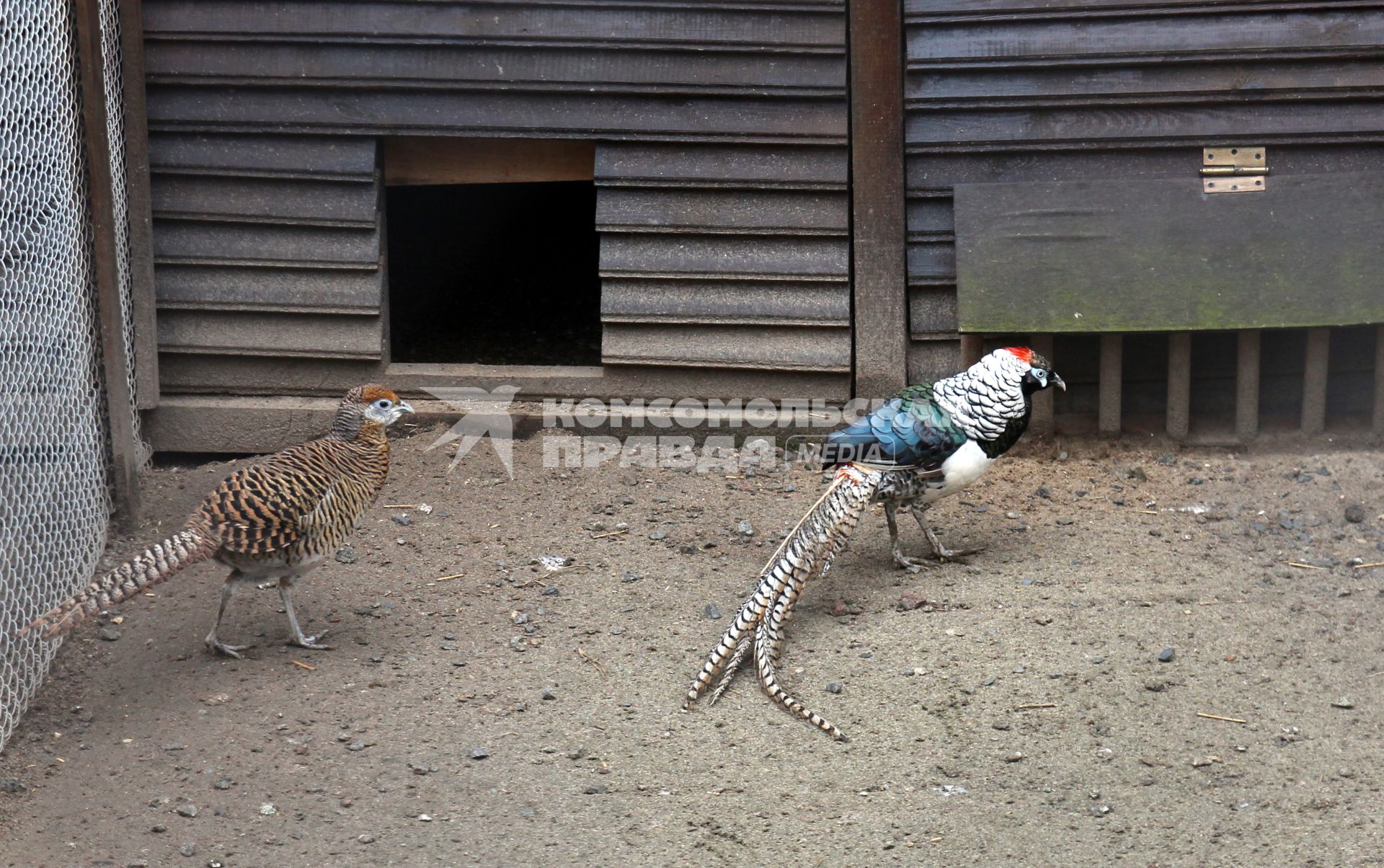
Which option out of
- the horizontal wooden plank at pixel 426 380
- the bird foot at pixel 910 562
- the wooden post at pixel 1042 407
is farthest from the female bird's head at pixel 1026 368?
the horizontal wooden plank at pixel 426 380

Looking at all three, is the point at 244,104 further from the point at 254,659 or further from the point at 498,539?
the point at 254,659

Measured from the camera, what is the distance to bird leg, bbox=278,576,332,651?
460cm

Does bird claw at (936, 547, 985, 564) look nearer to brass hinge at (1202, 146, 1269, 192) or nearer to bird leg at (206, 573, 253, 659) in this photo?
brass hinge at (1202, 146, 1269, 192)

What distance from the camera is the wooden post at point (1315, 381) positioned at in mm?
6012

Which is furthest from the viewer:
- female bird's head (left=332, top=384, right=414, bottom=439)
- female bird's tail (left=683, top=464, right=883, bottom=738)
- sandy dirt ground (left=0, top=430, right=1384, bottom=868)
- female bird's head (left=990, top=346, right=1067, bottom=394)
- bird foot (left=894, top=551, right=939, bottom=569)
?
bird foot (left=894, top=551, right=939, bottom=569)

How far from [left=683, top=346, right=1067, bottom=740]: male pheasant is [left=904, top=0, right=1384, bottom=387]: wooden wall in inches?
50.3

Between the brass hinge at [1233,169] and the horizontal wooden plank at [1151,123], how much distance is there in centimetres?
7

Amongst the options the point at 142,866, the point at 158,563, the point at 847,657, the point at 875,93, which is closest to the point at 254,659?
the point at 158,563

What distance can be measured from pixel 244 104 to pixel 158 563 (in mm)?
2808

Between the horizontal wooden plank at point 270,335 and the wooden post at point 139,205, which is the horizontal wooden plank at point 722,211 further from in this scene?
the wooden post at point 139,205

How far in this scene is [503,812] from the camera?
12.3ft

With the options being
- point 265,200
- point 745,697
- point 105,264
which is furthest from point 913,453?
point 105,264

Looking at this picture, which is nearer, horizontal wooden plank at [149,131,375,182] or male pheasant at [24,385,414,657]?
male pheasant at [24,385,414,657]
